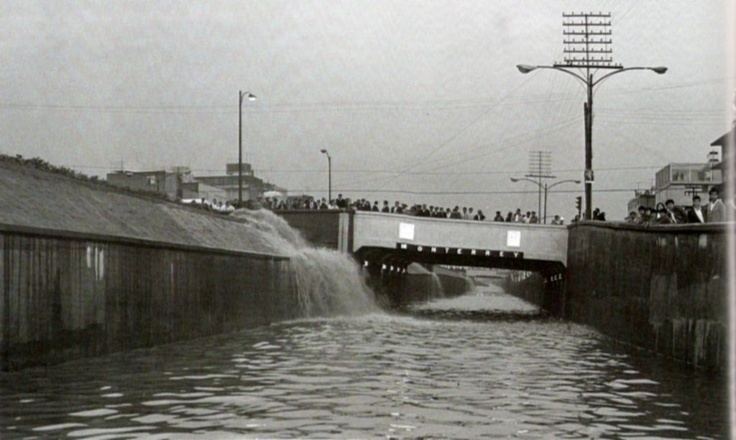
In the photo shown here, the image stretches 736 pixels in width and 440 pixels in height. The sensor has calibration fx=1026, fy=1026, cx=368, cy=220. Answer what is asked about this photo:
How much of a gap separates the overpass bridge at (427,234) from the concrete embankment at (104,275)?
680 inches

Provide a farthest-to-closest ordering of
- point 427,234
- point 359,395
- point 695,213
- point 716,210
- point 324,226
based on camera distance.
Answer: point 427,234
point 324,226
point 695,213
point 716,210
point 359,395

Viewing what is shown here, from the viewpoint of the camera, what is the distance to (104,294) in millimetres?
24375

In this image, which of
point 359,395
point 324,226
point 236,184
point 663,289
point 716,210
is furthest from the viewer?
point 236,184

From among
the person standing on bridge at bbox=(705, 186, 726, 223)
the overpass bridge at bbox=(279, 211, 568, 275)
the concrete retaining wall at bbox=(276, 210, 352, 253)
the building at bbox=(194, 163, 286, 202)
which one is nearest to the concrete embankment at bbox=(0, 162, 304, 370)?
the person standing on bridge at bbox=(705, 186, 726, 223)

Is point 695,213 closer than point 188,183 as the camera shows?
Yes

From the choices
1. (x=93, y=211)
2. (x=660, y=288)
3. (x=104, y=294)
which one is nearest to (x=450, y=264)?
(x=660, y=288)

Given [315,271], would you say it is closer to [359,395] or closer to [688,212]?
[688,212]

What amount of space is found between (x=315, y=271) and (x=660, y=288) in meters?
22.4

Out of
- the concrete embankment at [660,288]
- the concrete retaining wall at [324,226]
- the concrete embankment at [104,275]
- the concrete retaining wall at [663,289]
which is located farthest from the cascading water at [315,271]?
the concrete retaining wall at [663,289]

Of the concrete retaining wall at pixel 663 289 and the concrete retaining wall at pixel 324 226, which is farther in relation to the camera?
the concrete retaining wall at pixel 324 226

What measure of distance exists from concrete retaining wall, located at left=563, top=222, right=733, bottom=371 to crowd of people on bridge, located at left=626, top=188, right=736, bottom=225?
0.50 meters

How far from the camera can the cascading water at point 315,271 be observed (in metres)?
47.9

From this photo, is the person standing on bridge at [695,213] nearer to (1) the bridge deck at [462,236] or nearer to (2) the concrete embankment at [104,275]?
(2) the concrete embankment at [104,275]

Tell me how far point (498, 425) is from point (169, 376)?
818cm
